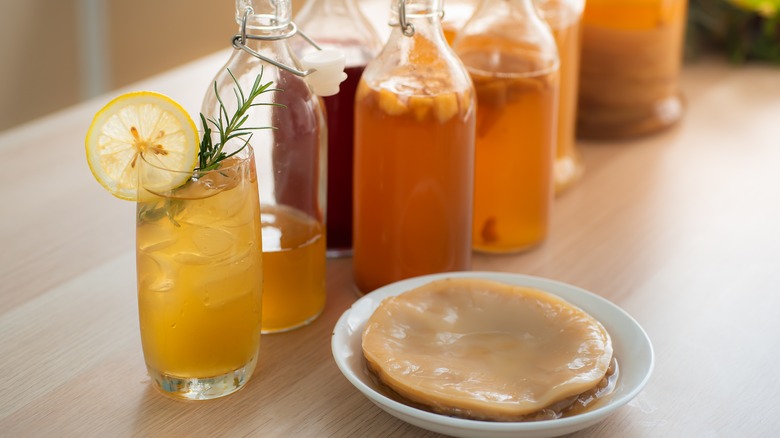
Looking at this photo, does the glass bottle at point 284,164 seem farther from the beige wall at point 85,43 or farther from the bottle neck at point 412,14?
the beige wall at point 85,43

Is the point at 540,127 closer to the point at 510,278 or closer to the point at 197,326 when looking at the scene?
the point at 510,278

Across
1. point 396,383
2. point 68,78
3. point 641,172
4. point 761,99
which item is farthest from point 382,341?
point 68,78

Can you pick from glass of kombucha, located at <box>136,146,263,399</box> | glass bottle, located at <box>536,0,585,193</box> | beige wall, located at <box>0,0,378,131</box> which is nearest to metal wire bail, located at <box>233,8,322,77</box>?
glass of kombucha, located at <box>136,146,263,399</box>

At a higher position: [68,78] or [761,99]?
[761,99]

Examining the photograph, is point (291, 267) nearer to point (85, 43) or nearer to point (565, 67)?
point (565, 67)

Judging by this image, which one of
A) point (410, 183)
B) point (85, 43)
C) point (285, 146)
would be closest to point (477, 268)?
point (410, 183)

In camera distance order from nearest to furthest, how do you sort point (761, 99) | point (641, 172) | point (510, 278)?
point (510, 278) < point (641, 172) < point (761, 99)
